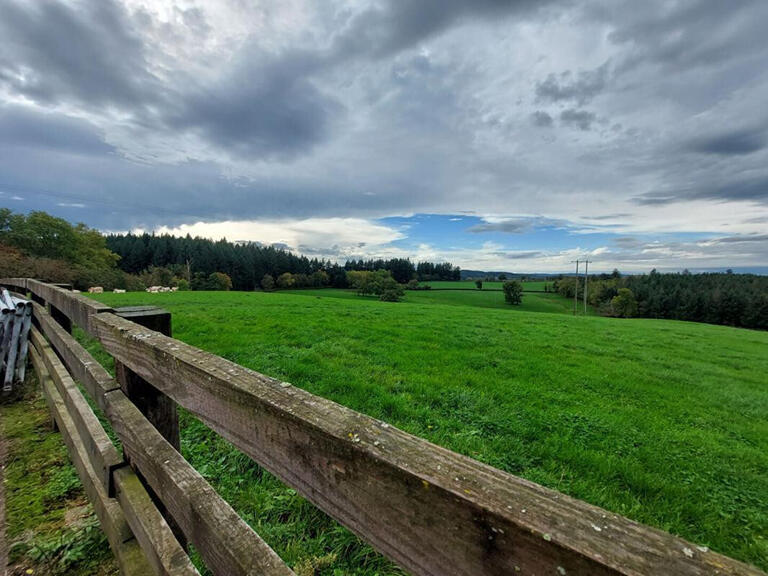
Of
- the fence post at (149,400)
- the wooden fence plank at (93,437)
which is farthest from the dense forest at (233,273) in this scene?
the fence post at (149,400)

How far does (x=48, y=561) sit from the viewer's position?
234 cm

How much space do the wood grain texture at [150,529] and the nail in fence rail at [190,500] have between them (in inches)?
1.6

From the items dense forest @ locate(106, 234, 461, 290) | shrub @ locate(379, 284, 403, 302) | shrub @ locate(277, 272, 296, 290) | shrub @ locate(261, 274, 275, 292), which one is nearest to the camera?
shrub @ locate(379, 284, 403, 302)

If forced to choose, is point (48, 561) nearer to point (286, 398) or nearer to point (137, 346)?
point (137, 346)

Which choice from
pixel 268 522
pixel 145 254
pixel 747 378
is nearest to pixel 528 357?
pixel 747 378

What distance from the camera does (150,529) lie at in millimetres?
1559

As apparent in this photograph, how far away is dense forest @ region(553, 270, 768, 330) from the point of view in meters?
63.6

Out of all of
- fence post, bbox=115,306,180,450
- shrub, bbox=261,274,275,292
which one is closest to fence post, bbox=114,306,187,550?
fence post, bbox=115,306,180,450

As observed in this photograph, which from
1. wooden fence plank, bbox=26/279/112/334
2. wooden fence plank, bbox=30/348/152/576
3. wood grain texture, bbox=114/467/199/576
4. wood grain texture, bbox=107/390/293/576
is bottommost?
wooden fence plank, bbox=30/348/152/576

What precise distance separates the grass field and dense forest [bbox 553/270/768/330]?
243ft

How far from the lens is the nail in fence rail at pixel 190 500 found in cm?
110

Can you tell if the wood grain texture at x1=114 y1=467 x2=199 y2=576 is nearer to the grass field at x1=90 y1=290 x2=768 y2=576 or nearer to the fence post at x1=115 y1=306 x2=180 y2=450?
the fence post at x1=115 y1=306 x2=180 y2=450

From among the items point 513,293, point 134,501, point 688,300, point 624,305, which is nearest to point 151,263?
point 513,293

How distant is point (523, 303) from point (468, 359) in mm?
67338
